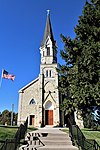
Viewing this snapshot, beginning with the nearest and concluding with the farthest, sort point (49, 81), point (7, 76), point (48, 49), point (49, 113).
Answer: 1. point (7, 76)
2. point (49, 113)
3. point (49, 81)
4. point (48, 49)

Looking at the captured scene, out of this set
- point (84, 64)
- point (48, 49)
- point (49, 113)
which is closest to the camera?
point (84, 64)

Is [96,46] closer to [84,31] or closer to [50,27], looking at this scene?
[84,31]

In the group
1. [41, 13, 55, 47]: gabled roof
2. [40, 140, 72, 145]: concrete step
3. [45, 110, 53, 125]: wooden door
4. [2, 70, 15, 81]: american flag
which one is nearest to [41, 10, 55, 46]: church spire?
[41, 13, 55, 47]: gabled roof

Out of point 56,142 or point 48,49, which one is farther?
point 48,49

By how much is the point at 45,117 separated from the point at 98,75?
16878 millimetres

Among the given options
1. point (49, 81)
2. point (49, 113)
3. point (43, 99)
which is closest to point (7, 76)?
point (43, 99)

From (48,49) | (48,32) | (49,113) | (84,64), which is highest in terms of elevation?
(48,32)

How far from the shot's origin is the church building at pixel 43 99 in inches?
1174

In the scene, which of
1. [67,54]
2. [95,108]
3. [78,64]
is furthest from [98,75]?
[67,54]

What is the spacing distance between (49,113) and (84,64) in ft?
A: 53.3

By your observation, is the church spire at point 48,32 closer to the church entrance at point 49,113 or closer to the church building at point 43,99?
the church building at point 43,99

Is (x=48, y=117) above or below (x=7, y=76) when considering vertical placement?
below

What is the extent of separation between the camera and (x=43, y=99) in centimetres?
3094

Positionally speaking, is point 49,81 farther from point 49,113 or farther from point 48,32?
point 48,32
